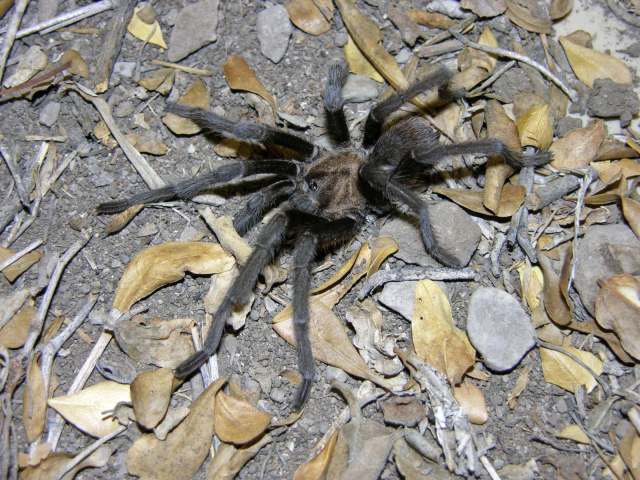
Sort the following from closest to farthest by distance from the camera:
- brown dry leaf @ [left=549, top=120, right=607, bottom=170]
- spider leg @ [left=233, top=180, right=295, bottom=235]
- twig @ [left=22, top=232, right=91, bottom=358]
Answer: twig @ [left=22, top=232, right=91, bottom=358]
spider leg @ [left=233, top=180, right=295, bottom=235]
brown dry leaf @ [left=549, top=120, right=607, bottom=170]

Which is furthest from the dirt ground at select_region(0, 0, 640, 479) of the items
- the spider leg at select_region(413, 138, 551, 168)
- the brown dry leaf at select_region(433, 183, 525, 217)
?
the spider leg at select_region(413, 138, 551, 168)

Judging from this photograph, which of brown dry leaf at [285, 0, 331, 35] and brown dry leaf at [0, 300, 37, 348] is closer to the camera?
brown dry leaf at [0, 300, 37, 348]

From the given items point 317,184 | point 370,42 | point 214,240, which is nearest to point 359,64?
point 370,42

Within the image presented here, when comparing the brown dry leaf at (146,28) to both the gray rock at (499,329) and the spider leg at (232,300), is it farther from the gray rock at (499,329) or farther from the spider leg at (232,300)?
the gray rock at (499,329)

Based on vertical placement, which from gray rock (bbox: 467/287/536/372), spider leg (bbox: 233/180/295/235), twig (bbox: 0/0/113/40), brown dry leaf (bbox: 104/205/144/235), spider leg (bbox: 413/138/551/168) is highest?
twig (bbox: 0/0/113/40)

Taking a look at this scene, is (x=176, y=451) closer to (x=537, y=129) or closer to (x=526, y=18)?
(x=537, y=129)

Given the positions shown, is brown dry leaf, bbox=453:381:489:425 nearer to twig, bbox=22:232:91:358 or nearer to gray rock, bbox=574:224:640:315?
gray rock, bbox=574:224:640:315

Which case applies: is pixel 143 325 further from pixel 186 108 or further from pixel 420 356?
pixel 420 356

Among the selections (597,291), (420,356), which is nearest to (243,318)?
(420,356)
